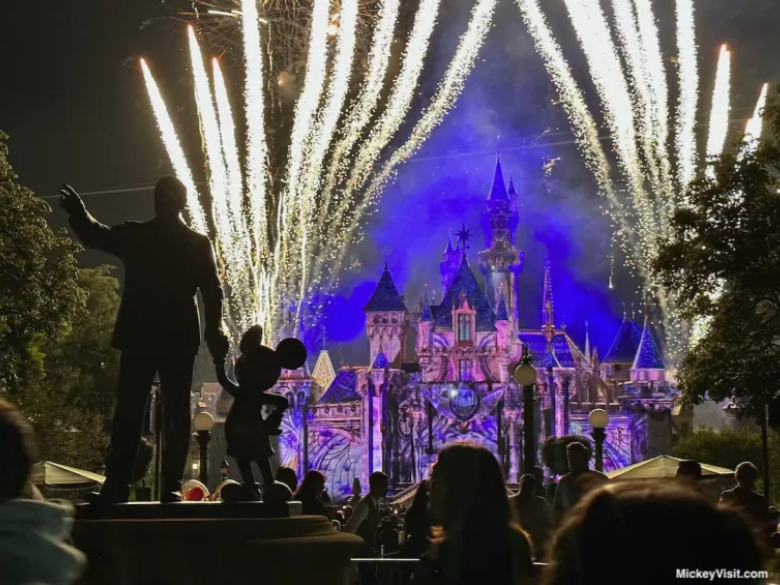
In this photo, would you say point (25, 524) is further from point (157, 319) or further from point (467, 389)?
point (467, 389)

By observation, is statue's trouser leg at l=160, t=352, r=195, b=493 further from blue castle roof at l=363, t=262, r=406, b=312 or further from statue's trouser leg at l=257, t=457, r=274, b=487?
blue castle roof at l=363, t=262, r=406, b=312

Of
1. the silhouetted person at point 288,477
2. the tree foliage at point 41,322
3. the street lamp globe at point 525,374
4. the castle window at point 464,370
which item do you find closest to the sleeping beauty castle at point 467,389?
the castle window at point 464,370

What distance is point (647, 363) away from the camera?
309 ft

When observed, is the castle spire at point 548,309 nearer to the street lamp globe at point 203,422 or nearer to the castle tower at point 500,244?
the castle tower at point 500,244

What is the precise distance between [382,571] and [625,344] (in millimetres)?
94707

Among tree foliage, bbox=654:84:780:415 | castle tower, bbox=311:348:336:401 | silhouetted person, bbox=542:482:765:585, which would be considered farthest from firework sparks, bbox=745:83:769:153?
A: castle tower, bbox=311:348:336:401

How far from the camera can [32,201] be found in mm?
35750

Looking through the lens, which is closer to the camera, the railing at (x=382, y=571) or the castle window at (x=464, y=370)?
the railing at (x=382, y=571)

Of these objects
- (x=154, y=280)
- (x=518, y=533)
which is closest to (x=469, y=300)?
(x=154, y=280)

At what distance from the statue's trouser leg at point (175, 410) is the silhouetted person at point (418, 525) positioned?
6.72ft

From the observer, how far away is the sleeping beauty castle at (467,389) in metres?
86.0

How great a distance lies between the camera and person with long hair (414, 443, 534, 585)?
536 centimetres

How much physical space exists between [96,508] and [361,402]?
8034 centimetres

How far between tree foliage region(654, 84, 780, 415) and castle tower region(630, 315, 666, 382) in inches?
2719
